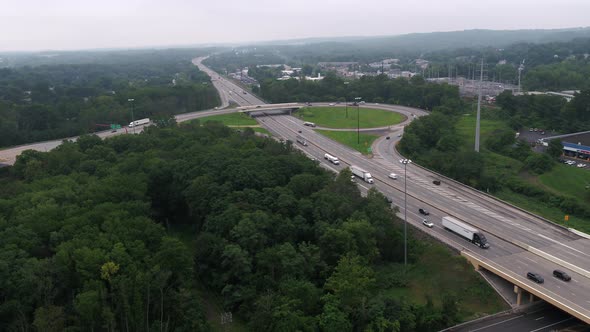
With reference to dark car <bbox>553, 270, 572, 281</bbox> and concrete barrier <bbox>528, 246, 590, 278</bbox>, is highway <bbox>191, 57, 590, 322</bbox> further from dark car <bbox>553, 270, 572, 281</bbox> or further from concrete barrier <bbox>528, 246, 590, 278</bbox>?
dark car <bbox>553, 270, 572, 281</bbox>

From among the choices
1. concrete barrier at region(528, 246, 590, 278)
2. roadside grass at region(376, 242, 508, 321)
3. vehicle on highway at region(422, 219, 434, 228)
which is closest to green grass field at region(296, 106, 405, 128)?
vehicle on highway at region(422, 219, 434, 228)

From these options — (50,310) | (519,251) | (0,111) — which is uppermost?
(0,111)

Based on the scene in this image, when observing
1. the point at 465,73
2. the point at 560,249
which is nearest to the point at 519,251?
the point at 560,249

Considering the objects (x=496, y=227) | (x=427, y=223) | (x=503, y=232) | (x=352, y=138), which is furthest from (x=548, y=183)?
(x=352, y=138)

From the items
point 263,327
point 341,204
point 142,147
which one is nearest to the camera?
point 263,327

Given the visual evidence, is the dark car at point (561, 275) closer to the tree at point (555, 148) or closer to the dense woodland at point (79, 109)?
the tree at point (555, 148)

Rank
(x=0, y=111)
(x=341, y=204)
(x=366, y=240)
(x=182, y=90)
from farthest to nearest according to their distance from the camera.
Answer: (x=182, y=90)
(x=0, y=111)
(x=341, y=204)
(x=366, y=240)

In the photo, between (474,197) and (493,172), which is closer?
(474,197)

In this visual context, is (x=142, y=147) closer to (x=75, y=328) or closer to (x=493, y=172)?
(x=75, y=328)
